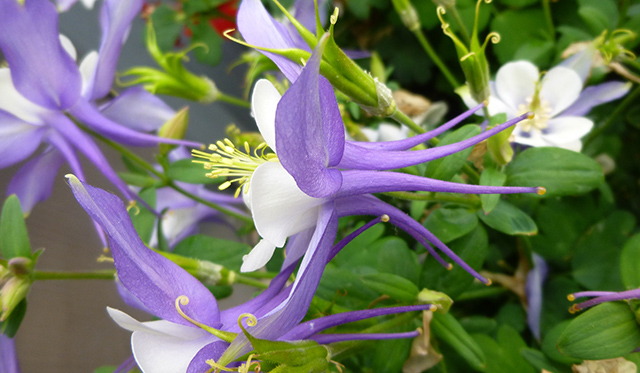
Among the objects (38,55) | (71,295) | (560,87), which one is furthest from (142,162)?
(71,295)

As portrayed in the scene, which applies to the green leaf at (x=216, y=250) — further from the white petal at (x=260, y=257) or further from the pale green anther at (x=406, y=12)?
the pale green anther at (x=406, y=12)

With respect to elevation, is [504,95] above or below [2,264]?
above

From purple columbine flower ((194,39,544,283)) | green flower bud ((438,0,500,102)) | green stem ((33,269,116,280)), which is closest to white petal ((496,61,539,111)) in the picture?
green flower bud ((438,0,500,102))

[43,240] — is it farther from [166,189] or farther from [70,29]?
[70,29]

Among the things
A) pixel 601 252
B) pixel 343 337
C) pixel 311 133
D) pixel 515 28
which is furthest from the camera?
pixel 515 28

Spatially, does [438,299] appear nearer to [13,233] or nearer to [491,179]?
[491,179]

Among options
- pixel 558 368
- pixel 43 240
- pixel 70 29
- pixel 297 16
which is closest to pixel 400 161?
pixel 558 368
